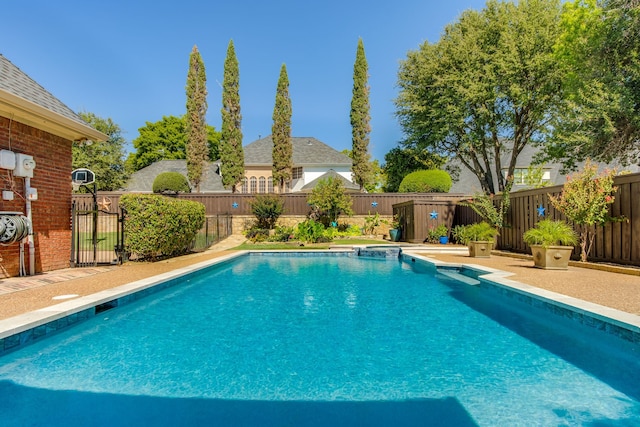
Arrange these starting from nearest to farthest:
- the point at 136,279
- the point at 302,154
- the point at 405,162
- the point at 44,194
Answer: the point at 136,279 < the point at 44,194 < the point at 405,162 < the point at 302,154

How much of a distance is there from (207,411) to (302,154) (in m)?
31.8

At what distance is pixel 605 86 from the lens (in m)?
14.5

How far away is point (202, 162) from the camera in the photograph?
25734 mm

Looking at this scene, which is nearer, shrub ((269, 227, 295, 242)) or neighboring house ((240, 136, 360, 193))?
shrub ((269, 227, 295, 242))


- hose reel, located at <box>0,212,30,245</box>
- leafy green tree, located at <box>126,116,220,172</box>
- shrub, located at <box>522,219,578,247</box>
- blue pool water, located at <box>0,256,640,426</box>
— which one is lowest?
blue pool water, located at <box>0,256,640,426</box>

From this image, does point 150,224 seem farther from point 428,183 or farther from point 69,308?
point 428,183

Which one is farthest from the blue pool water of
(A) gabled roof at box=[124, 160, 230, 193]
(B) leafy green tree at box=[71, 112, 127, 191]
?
(A) gabled roof at box=[124, 160, 230, 193]

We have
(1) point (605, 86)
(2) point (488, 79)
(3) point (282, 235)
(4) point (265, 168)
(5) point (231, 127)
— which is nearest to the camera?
(1) point (605, 86)

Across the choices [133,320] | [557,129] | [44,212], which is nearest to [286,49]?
[557,129]

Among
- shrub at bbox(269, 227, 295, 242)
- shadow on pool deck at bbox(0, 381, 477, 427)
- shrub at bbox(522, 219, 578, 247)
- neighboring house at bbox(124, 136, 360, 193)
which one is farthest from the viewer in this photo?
neighboring house at bbox(124, 136, 360, 193)

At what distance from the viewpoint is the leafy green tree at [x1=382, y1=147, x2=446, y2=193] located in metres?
26.7

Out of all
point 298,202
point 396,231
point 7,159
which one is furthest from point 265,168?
point 7,159

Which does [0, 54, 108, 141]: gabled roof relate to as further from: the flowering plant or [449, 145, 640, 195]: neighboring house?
[449, 145, 640, 195]: neighboring house

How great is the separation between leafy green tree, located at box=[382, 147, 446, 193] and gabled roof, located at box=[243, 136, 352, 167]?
5.60 m
